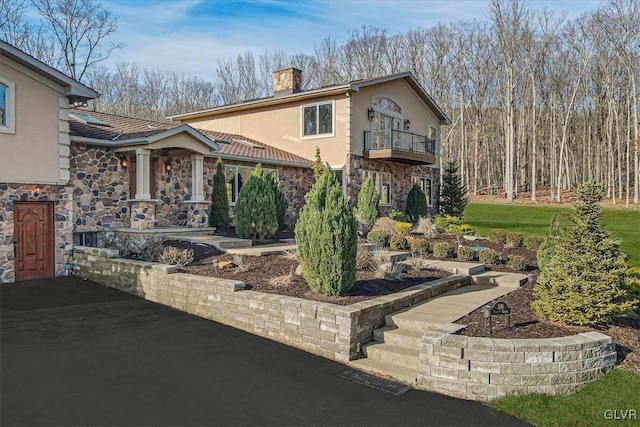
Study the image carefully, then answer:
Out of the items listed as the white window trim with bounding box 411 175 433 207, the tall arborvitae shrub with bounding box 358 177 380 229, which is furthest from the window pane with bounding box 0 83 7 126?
the white window trim with bounding box 411 175 433 207

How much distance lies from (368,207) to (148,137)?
26.4ft

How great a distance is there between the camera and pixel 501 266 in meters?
10.7

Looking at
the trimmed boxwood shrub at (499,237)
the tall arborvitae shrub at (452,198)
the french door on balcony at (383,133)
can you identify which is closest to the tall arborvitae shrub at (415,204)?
the tall arborvitae shrub at (452,198)

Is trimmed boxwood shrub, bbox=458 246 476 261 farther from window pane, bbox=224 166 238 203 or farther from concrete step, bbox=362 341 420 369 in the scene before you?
window pane, bbox=224 166 238 203

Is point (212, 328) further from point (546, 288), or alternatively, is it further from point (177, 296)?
point (546, 288)

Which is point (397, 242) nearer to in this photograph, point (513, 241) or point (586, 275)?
point (513, 241)

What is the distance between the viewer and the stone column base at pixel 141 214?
11.8 metres

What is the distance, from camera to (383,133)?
18.8 m

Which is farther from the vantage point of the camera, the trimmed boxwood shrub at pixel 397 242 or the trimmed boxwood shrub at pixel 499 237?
the trimmed boxwood shrub at pixel 499 237

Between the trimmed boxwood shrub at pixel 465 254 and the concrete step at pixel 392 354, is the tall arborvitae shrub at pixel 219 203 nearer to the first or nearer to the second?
the trimmed boxwood shrub at pixel 465 254

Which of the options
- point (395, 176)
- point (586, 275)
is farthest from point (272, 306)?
point (395, 176)

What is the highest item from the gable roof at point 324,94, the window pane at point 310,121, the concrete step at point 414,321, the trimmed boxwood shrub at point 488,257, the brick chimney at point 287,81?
the brick chimney at point 287,81

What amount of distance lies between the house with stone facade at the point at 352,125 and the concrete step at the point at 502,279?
8631mm

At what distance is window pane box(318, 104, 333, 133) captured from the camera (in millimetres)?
17812
